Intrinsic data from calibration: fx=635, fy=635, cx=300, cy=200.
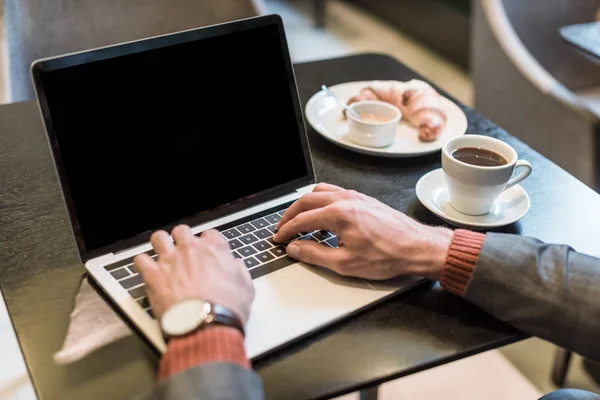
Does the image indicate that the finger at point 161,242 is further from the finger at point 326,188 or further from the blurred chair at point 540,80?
the blurred chair at point 540,80

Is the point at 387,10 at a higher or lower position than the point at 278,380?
lower

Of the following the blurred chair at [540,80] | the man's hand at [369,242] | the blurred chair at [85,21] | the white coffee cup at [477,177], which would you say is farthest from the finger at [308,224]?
the blurred chair at [540,80]

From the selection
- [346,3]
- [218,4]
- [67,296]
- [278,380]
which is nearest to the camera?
[278,380]

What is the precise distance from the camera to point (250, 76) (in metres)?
0.91

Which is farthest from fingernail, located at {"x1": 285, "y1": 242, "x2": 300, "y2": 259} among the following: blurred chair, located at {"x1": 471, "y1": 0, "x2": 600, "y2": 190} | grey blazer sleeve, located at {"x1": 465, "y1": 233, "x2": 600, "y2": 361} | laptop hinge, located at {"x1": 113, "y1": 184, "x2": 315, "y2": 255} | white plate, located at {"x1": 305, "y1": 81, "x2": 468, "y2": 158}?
blurred chair, located at {"x1": 471, "y1": 0, "x2": 600, "y2": 190}

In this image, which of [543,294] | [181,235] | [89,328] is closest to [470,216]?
[543,294]

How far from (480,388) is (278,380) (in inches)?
40.9

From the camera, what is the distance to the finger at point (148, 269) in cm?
71

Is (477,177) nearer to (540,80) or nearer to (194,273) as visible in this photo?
(194,273)

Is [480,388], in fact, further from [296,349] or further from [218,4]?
[218,4]

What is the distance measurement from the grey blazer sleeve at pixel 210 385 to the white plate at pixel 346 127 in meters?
0.55

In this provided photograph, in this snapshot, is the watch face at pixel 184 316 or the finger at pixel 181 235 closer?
the watch face at pixel 184 316

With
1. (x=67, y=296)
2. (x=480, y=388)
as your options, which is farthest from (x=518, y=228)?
(x=480, y=388)

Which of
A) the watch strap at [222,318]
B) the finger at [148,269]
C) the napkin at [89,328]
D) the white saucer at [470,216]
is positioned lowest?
the white saucer at [470,216]
